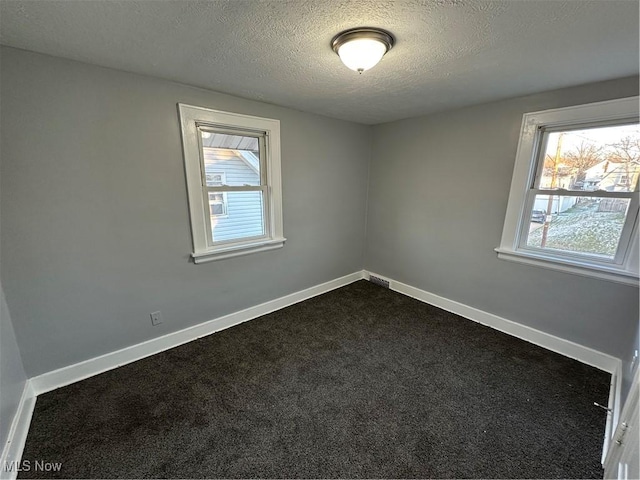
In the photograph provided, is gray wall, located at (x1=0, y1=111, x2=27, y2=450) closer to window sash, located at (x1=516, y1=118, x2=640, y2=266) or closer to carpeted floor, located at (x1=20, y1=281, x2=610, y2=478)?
carpeted floor, located at (x1=20, y1=281, x2=610, y2=478)

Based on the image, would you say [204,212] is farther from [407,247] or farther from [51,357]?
[407,247]

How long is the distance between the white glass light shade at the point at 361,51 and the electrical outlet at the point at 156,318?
236cm

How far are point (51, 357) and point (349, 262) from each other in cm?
304

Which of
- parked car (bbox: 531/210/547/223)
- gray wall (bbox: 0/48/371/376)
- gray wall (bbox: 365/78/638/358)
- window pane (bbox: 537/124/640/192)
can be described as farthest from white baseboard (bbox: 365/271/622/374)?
gray wall (bbox: 0/48/371/376)

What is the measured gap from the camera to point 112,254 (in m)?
1.99

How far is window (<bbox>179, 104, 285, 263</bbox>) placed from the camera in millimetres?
2246

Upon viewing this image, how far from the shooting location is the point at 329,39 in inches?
55.7

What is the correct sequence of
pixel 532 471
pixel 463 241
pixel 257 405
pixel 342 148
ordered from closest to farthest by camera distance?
pixel 532 471 → pixel 257 405 → pixel 463 241 → pixel 342 148

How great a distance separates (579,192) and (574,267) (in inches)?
24.0

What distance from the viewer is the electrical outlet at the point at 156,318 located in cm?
227

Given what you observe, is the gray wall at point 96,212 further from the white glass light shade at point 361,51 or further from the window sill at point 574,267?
the window sill at point 574,267

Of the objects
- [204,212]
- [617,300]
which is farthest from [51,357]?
[617,300]

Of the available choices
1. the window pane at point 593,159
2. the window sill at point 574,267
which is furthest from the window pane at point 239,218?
the window pane at point 593,159
